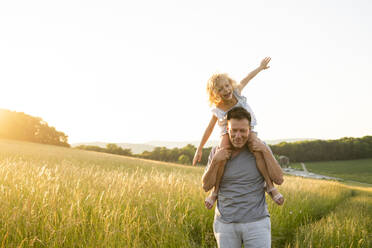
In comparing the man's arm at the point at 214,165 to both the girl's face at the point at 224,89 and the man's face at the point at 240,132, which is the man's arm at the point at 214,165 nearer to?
the man's face at the point at 240,132

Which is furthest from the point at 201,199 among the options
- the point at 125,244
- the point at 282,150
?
the point at 282,150

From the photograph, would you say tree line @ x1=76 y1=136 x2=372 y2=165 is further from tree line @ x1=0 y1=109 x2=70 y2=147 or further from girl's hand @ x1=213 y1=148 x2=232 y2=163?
girl's hand @ x1=213 y1=148 x2=232 y2=163

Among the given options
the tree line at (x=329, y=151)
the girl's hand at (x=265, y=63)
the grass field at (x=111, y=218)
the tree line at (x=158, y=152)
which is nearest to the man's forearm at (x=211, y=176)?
the grass field at (x=111, y=218)

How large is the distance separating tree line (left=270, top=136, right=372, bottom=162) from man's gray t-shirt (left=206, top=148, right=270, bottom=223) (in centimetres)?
6307

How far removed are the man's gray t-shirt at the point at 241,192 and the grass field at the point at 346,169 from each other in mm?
45946

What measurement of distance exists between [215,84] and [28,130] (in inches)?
2152

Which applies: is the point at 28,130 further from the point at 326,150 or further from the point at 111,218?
the point at 326,150

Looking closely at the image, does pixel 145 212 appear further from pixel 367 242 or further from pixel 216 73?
pixel 367 242

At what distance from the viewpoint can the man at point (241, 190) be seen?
2.45 m

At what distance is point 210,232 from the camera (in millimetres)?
4375

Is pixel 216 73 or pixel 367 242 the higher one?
pixel 216 73

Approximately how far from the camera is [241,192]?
2.54m

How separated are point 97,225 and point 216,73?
89.2 inches

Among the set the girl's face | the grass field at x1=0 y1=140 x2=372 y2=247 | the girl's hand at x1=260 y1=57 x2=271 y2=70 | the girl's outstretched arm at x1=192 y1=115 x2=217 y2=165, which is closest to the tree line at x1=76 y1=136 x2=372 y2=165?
the grass field at x1=0 y1=140 x2=372 y2=247
